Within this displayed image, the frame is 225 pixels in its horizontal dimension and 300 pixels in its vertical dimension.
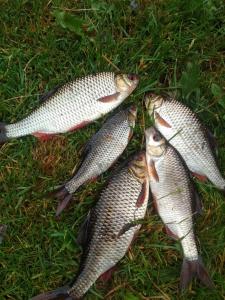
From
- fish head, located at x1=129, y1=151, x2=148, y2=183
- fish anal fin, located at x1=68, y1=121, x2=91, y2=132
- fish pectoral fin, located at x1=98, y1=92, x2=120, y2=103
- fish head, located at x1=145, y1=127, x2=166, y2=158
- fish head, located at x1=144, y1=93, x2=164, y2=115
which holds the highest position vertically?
fish head, located at x1=144, y1=93, x2=164, y2=115

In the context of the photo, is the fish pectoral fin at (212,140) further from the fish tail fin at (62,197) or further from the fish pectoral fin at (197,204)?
the fish tail fin at (62,197)

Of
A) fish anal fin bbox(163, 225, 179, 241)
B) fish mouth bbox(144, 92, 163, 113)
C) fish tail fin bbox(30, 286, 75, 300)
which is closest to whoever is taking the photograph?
fish tail fin bbox(30, 286, 75, 300)

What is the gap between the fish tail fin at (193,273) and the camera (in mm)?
3715

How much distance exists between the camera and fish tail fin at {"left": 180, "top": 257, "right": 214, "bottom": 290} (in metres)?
3.71

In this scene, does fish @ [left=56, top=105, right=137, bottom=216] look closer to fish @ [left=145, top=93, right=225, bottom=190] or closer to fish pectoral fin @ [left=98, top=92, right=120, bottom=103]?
fish pectoral fin @ [left=98, top=92, right=120, bottom=103]

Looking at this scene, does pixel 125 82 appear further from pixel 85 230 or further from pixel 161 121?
pixel 85 230

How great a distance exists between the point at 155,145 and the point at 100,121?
1.37 feet

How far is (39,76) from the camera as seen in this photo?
4125 mm

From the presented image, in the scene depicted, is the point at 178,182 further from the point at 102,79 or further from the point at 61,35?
the point at 61,35

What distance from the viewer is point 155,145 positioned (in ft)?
12.5

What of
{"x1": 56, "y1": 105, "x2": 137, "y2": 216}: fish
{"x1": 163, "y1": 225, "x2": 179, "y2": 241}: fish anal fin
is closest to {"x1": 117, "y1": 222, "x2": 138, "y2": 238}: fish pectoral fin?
{"x1": 163, "y1": 225, "x2": 179, "y2": 241}: fish anal fin

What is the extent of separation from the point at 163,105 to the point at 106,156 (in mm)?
481

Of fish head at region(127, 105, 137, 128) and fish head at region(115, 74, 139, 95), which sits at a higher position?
fish head at region(115, 74, 139, 95)

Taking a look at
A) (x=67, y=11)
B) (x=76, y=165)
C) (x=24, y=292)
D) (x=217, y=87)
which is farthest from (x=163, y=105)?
(x=24, y=292)
